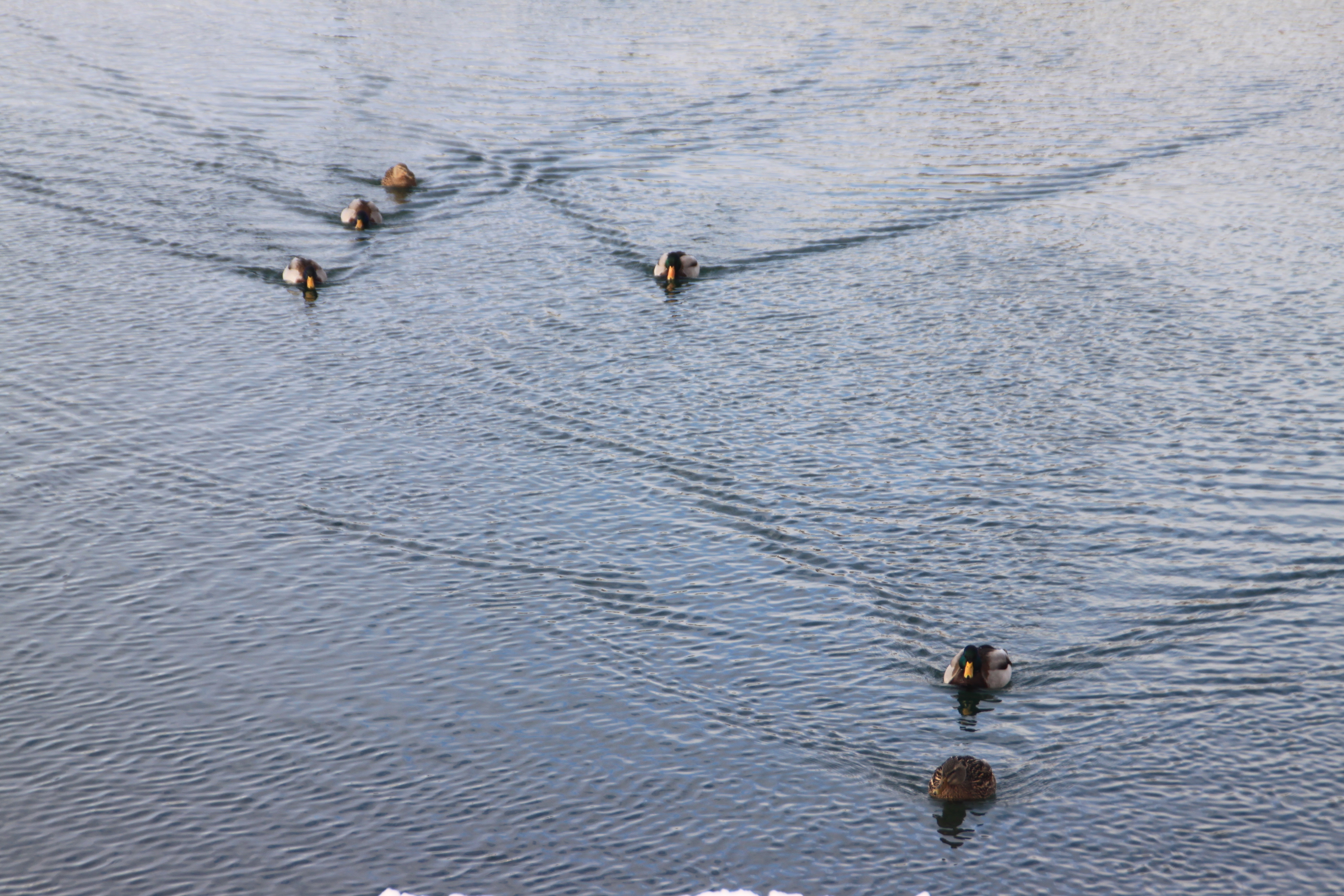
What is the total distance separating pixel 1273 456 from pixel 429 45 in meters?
28.8

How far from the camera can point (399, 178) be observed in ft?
102

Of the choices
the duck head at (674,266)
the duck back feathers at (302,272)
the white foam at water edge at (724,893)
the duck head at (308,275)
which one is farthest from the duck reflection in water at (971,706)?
the duck back feathers at (302,272)

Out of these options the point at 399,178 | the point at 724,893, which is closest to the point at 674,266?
the point at 399,178

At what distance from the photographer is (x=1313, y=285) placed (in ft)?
79.4

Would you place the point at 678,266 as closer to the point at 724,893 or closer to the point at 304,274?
the point at 304,274

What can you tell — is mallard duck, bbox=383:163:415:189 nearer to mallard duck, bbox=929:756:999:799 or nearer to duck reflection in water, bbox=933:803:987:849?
mallard duck, bbox=929:756:999:799

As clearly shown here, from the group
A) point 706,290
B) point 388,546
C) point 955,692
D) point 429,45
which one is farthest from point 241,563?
point 429,45

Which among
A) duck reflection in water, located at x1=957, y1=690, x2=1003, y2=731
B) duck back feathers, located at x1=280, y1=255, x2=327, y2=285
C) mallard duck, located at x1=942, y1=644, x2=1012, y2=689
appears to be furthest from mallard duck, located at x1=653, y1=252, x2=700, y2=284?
duck reflection in water, located at x1=957, y1=690, x2=1003, y2=731

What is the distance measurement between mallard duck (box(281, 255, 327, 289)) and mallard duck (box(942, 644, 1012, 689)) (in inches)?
622

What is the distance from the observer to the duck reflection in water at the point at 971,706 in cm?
1466

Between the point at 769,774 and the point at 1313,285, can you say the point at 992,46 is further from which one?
the point at 769,774

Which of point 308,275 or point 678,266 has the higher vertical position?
point 678,266

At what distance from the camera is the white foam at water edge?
36.1 feet

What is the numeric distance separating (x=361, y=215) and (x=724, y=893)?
21.1m
